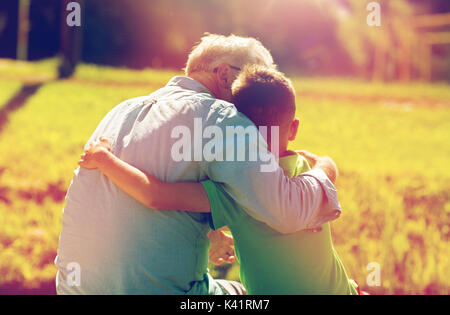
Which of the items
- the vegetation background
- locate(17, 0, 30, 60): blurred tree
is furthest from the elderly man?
locate(17, 0, 30, 60): blurred tree

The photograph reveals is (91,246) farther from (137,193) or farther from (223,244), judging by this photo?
(223,244)

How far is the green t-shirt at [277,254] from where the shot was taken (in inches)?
74.5

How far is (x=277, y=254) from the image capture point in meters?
1.91

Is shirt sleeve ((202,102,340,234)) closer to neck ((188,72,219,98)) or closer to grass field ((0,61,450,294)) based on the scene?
neck ((188,72,219,98))

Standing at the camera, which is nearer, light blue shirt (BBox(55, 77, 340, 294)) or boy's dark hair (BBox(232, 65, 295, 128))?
light blue shirt (BBox(55, 77, 340, 294))

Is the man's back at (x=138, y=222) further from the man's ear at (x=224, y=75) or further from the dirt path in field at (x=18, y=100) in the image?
the dirt path in field at (x=18, y=100)

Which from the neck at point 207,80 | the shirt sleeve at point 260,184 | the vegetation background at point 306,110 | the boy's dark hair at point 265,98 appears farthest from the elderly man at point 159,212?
the vegetation background at point 306,110

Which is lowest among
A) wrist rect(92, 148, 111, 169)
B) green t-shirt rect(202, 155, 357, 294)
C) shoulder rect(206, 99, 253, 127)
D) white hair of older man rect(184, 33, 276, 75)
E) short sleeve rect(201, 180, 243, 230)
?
green t-shirt rect(202, 155, 357, 294)

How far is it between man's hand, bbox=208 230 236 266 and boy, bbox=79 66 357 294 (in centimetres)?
33

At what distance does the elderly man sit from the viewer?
1.75 m

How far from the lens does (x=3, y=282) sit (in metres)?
3.49

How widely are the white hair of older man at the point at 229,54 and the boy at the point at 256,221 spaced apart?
0.19 m
